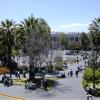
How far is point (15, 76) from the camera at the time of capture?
5794 cm

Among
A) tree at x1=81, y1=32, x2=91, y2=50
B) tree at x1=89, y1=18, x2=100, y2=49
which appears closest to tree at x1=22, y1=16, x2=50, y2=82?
tree at x1=89, y1=18, x2=100, y2=49

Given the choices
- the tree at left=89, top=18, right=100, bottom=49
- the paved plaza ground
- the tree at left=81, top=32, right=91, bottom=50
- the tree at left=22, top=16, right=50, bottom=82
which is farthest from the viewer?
the tree at left=81, top=32, right=91, bottom=50

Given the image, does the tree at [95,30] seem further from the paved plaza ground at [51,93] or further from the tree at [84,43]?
the tree at [84,43]

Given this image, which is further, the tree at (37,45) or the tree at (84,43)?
the tree at (84,43)

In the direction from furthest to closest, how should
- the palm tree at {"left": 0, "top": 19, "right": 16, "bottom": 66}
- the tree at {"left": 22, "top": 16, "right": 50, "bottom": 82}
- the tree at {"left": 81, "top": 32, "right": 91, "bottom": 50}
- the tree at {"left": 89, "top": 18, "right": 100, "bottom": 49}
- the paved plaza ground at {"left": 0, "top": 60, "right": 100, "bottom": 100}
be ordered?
the tree at {"left": 81, "top": 32, "right": 91, "bottom": 50} → the tree at {"left": 89, "top": 18, "right": 100, "bottom": 49} → the palm tree at {"left": 0, "top": 19, "right": 16, "bottom": 66} → the tree at {"left": 22, "top": 16, "right": 50, "bottom": 82} → the paved plaza ground at {"left": 0, "top": 60, "right": 100, "bottom": 100}

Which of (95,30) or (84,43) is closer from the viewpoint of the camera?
(95,30)

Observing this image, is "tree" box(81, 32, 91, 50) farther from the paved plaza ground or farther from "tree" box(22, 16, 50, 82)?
the paved plaza ground

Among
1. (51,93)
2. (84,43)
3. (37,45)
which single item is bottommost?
(51,93)

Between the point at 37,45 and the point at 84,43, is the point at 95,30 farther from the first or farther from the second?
the point at 84,43

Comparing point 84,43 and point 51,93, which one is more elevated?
point 84,43

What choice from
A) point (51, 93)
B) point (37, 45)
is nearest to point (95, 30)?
point (37, 45)

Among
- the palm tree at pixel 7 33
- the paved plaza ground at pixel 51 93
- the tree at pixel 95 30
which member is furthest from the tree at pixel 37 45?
the tree at pixel 95 30

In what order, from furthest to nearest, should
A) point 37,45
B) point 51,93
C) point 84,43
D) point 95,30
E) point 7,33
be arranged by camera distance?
point 84,43 → point 95,30 → point 7,33 → point 37,45 → point 51,93

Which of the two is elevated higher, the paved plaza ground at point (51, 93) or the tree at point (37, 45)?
the tree at point (37, 45)
